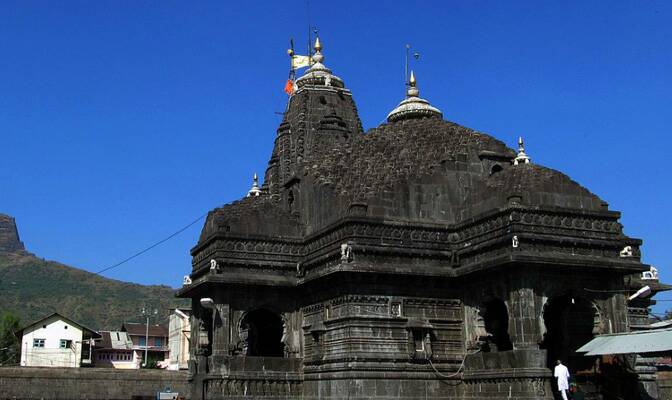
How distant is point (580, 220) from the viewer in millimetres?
25453

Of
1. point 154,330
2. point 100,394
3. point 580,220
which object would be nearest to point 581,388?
point 580,220

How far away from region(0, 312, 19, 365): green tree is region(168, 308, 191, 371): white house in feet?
42.6

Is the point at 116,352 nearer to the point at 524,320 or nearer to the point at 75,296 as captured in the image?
the point at 524,320

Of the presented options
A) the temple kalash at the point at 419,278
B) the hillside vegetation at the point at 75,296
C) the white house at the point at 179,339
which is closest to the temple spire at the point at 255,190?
the temple kalash at the point at 419,278

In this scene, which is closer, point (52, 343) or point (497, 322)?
point (497, 322)

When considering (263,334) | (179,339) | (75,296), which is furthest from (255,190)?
(75,296)

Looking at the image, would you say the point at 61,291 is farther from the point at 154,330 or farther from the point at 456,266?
the point at 456,266

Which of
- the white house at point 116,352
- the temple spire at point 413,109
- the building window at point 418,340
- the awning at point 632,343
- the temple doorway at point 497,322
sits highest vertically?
the temple spire at point 413,109

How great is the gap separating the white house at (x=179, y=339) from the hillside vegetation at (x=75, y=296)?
37906 millimetres

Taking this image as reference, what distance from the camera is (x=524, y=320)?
2339 cm

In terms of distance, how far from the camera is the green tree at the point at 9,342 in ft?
222

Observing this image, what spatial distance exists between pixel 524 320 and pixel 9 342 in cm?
5847

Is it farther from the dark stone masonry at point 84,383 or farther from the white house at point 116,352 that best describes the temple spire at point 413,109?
the white house at point 116,352

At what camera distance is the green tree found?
6769cm
